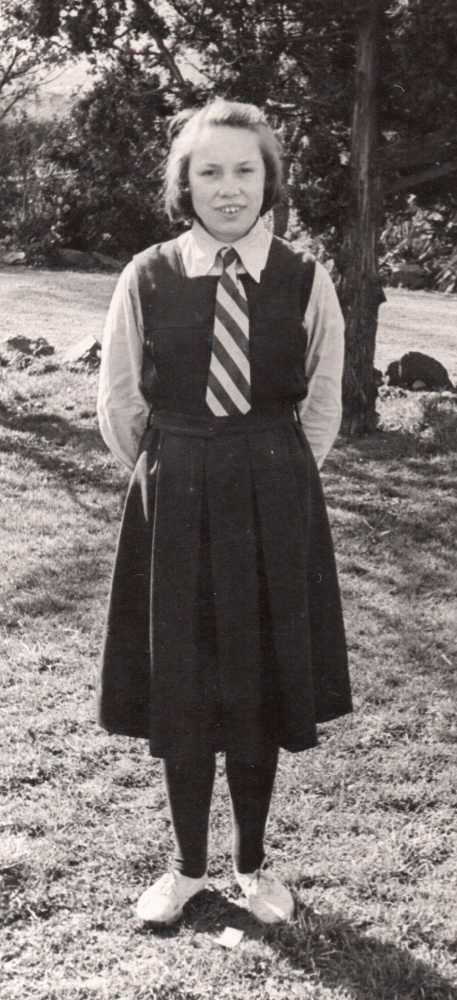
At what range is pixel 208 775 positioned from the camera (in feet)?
8.70

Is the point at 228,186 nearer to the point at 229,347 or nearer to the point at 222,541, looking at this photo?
the point at 229,347

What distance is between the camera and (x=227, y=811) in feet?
10.6

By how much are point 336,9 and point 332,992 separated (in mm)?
6471

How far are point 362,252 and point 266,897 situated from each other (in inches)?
231

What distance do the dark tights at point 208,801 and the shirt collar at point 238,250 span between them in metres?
1.23

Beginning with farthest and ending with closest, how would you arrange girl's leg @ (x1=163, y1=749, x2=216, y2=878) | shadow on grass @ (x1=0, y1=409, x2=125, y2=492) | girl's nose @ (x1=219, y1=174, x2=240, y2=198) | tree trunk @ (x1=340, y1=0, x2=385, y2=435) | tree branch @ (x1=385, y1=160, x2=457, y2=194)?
tree branch @ (x1=385, y1=160, x2=457, y2=194) → tree trunk @ (x1=340, y1=0, x2=385, y2=435) → shadow on grass @ (x1=0, y1=409, x2=125, y2=492) → girl's leg @ (x1=163, y1=749, x2=216, y2=878) → girl's nose @ (x1=219, y1=174, x2=240, y2=198)

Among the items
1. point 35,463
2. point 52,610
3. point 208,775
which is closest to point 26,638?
point 52,610

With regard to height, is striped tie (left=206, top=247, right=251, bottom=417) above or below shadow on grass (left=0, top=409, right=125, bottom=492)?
above

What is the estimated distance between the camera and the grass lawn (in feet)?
8.36

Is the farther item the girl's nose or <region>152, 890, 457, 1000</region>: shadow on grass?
<region>152, 890, 457, 1000</region>: shadow on grass

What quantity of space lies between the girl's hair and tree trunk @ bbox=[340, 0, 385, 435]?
527 cm

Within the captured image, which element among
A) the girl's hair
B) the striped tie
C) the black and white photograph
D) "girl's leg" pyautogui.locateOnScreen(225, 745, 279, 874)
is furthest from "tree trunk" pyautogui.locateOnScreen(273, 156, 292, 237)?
"girl's leg" pyautogui.locateOnScreen(225, 745, 279, 874)

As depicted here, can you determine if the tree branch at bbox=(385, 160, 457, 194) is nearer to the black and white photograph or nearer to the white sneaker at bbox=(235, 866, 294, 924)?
the black and white photograph

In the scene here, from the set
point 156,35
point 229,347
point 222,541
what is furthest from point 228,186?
point 156,35
